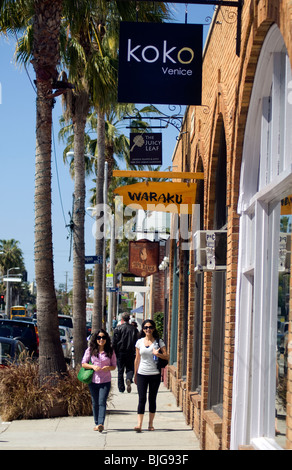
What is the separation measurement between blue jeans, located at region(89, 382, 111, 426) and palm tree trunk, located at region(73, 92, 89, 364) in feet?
26.3

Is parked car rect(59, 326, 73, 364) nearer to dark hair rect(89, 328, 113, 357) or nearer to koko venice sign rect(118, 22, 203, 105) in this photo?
dark hair rect(89, 328, 113, 357)

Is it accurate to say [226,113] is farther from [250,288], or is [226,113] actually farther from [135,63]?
[250,288]

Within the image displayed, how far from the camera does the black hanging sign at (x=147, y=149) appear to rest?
625 inches

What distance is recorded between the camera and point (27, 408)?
1266 cm

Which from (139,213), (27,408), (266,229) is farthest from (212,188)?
(139,213)

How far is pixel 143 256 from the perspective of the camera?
23.4 metres

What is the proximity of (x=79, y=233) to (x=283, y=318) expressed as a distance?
47.1 feet

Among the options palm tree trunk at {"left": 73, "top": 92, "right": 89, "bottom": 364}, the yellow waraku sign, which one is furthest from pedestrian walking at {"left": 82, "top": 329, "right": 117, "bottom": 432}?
palm tree trunk at {"left": 73, "top": 92, "right": 89, "bottom": 364}

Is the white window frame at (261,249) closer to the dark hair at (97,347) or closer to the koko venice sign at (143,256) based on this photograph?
the dark hair at (97,347)

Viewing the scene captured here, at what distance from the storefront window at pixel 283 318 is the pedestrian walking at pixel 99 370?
5473 millimetres

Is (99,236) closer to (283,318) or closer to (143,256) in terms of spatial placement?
(143,256)

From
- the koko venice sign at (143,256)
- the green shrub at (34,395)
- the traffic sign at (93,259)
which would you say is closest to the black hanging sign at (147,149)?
the green shrub at (34,395)

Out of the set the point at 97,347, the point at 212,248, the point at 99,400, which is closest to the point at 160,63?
the point at 212,248
